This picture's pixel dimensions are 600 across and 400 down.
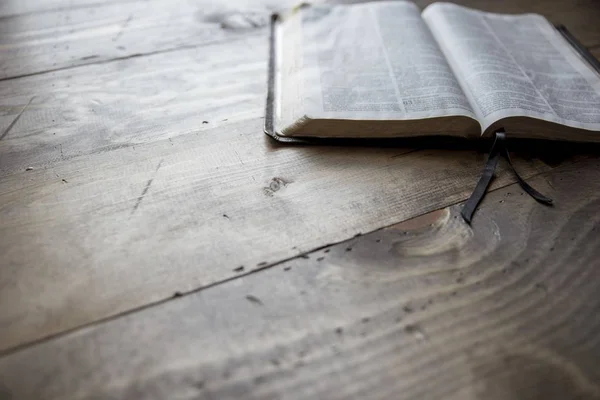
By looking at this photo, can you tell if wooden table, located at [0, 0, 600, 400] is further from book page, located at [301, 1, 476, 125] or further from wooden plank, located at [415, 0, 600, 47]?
wooden plank, located at [415, 0, 600, 47]

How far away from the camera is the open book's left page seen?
0.69 metres

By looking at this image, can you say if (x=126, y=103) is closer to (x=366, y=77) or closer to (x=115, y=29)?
(x=115, y=29)

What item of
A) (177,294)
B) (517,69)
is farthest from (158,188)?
(517,69)

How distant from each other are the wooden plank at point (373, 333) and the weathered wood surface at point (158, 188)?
3 centimetres

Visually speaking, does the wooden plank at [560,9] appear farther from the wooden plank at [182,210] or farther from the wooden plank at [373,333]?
the wooden plank at [373,333]

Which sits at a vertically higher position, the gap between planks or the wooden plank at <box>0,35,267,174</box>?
the wooden plank at <box>0,35,267,174</box>

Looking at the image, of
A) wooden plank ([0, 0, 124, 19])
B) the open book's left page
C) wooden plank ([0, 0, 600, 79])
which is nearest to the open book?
the open book's left page

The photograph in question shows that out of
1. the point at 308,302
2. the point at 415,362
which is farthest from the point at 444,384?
the point at 308,302

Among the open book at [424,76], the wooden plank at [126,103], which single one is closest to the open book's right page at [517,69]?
the open book at [424,76]

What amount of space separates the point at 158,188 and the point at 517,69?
1.97 feet

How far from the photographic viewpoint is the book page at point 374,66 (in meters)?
0.70

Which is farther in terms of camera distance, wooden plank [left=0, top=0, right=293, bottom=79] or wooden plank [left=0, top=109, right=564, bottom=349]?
wooden plank [left=0, top=0, right=293, bottom=79]

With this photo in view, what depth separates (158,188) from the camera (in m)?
0.64

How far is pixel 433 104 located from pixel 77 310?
527mm
